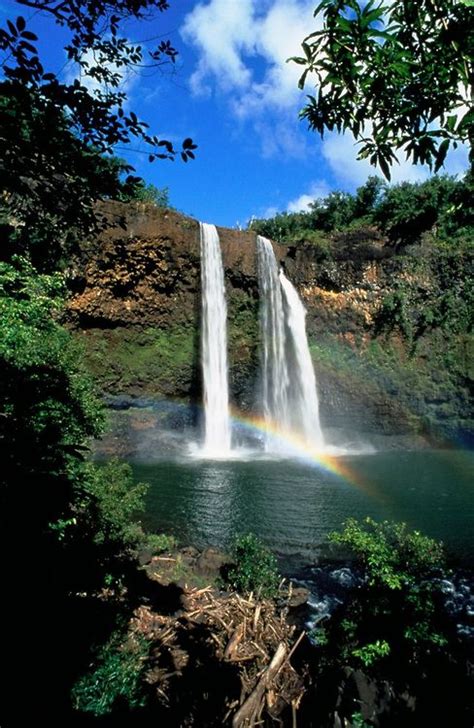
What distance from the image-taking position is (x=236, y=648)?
5.08 m

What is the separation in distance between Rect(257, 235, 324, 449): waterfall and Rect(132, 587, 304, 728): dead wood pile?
18925 millimetres

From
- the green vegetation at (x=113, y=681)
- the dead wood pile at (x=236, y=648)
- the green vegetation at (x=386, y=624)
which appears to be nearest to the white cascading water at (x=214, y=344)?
the dead wood pile at (x=236, y=648)

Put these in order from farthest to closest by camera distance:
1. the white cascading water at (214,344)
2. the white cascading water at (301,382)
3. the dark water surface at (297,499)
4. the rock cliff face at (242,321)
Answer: the white cascading water at (301,382) → the white cascading water at (214,344) → the rock cliff face at (242,321) → the dark water surface at (297,499)

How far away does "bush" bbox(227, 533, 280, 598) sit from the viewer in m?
6.79

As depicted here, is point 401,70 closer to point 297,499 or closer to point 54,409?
point 54,409

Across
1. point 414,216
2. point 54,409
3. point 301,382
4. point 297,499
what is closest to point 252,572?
point 54,409

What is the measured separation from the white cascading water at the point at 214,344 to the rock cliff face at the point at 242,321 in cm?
50

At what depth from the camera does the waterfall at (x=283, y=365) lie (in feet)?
82.7

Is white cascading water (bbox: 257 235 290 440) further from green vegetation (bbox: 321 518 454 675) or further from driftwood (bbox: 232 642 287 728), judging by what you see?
driftwood (bbox: 232 642 287 728)

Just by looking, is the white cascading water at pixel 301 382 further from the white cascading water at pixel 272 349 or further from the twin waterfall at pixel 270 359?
the white cascading water at pixel 272 349

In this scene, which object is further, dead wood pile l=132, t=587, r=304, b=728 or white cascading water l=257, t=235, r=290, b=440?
white cascading water l=257, t=235, r=290, b=440

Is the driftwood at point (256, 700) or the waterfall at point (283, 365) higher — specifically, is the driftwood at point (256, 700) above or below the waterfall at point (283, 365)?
below

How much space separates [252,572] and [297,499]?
21.0 ft

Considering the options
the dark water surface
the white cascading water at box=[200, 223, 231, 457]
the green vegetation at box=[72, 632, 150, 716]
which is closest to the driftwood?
the green vegetation at box=[72, 632, 150, 716]
